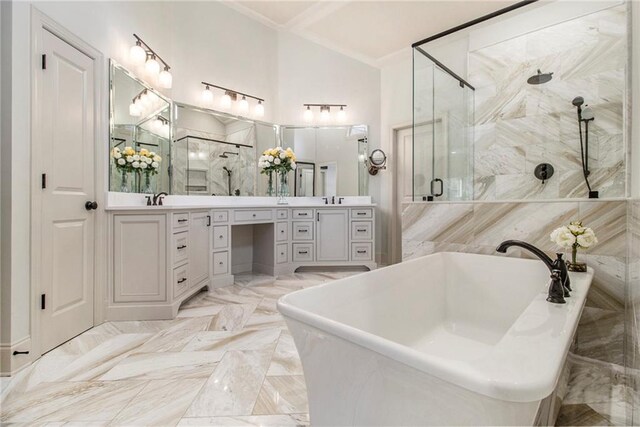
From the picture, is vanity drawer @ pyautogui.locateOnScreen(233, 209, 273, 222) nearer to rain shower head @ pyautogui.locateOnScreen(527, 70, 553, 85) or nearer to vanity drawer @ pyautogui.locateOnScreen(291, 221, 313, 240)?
vanity drawer @ pyautogui.locateOnScreen(291, 221, 313, 240)

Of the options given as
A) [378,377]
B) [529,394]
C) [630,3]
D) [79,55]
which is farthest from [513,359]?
[79,55]

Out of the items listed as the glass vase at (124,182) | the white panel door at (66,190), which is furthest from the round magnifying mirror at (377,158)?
the white panel door at (66,190)

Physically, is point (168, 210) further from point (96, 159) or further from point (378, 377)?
point (378, 377)

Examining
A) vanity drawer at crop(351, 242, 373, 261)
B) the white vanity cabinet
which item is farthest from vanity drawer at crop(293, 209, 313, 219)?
vanity drawer at crop(351, 242, 373, 261)

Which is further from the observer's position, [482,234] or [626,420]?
[482,234]

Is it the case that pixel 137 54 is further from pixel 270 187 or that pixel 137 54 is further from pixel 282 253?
pixel 282 253

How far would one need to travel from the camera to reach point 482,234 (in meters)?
2.01

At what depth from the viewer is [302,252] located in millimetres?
3654

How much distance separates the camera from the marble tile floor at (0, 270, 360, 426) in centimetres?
120

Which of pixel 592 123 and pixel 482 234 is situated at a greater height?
pixel 592 123

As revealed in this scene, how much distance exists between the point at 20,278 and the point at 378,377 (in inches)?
76.5

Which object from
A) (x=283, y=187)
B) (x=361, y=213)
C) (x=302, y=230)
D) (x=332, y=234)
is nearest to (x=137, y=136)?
(x=283, y=187)

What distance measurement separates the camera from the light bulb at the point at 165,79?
2940 millimetres

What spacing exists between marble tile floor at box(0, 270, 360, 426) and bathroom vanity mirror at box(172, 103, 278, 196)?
1.71 metres
